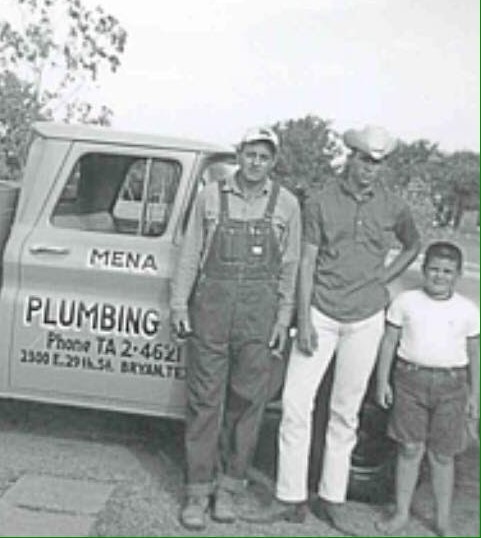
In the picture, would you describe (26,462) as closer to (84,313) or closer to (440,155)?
(84,313)

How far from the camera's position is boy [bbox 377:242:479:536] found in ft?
13.3

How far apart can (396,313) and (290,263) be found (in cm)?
47

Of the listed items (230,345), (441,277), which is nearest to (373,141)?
(441,277)

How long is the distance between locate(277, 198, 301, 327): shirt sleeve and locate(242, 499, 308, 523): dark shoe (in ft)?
2.57

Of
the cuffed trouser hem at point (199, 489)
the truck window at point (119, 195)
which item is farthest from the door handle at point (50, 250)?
the cuffed trouser hem at point (199, 489)

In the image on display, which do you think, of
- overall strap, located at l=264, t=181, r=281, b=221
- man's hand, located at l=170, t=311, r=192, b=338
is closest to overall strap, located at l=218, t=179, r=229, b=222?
overall strap, located at l=264, t=181, r=281, b=221

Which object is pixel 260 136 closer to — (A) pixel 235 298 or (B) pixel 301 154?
(B) pixel 301 154

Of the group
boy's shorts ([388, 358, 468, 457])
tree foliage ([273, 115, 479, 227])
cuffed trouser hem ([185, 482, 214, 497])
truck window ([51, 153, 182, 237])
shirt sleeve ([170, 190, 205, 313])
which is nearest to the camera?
tree foliage ([273, 115, 479, 227])

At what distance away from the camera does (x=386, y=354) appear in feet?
13.9

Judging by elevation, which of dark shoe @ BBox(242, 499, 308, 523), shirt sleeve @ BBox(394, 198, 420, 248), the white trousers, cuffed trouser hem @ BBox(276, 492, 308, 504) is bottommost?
dark shoe @ BBox(242, 499, 308, 523)

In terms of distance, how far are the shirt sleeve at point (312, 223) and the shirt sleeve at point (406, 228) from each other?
319 millimetres

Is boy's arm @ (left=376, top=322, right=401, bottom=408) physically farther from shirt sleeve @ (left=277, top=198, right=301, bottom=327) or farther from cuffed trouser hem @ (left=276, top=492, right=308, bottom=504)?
cuffed trouser hem @ (left=276, top=492, right=308, bottom=504)

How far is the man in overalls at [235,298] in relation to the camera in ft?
14.0

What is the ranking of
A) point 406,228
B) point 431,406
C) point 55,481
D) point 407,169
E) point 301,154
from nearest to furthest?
point 431,406, point 406,228, point 407,169, point 301,154, point 55,481
